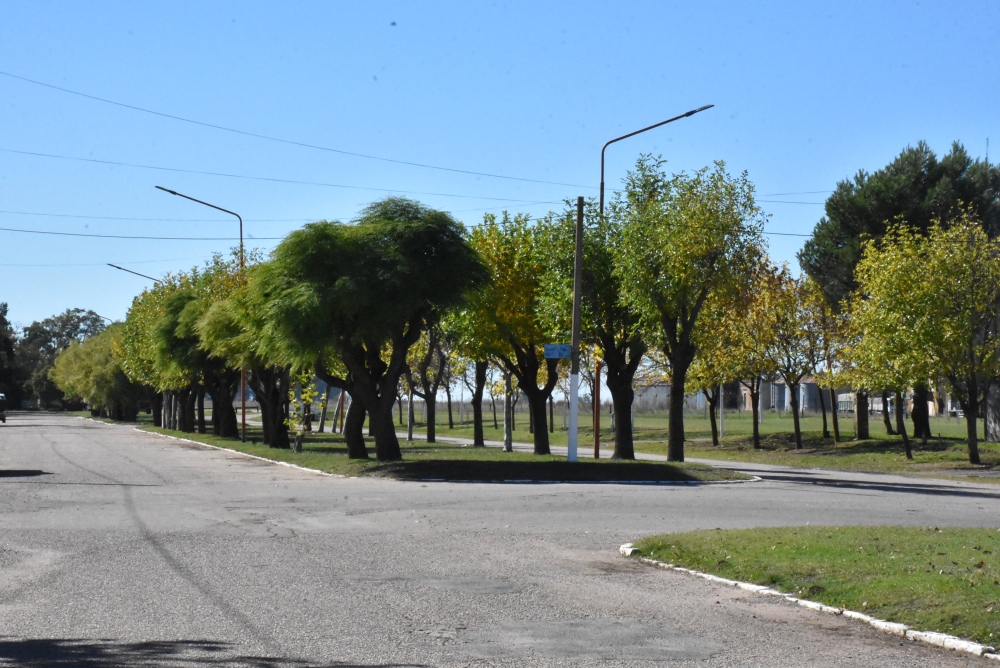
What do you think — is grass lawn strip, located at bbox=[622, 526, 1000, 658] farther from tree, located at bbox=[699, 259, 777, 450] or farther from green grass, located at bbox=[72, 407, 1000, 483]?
tree, located at bbox=[699, 259, 777, 450]

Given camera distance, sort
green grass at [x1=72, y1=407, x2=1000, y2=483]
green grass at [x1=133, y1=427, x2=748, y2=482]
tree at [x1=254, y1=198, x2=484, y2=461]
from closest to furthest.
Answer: green grass at [x1=133, y1=427, x2=748, y2=482], tree at [x1=254, y1=198, x2=484, y2=461], green grass at [x1=72, y1=407, x2=1000, y2=483]

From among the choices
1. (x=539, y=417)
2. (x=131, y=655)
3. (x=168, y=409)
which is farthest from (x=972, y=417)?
(x=168, y=409)

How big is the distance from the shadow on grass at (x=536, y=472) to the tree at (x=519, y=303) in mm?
7403

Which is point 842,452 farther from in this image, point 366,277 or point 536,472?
point 366,277

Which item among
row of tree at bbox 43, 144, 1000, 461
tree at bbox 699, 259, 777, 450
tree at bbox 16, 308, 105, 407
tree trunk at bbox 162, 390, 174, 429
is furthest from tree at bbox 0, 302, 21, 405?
tree at bbox 699, 259, 777, 450

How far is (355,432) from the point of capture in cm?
3362

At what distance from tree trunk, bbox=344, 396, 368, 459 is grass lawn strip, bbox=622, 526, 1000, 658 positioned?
21.1 meters

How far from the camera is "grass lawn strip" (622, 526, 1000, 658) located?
8297mm

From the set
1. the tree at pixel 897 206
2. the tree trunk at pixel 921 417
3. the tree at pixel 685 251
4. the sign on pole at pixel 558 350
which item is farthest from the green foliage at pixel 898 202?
the sign on pole at pixel 558 350

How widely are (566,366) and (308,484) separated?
76.4 ft

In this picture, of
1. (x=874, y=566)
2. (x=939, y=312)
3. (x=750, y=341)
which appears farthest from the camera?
(x=750, y=341)

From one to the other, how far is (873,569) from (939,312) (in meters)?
27.2

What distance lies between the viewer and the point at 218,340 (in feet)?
140

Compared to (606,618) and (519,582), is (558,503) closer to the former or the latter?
(519,582)
